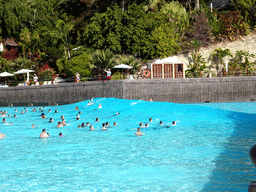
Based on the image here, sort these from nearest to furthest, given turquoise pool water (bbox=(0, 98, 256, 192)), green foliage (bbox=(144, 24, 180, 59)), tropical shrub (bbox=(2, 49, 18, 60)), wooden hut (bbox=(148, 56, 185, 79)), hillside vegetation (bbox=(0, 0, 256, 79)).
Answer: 1. turquoise pool water (bbox=(0, 98, 256, 192))
2. wooden hut (bbox=(148, 56, 185, 79))
3. hillside vegetation (bbox=(0, 0, 256, 79))
4. green foliage (bbox=(144, 24, 180, 59))
5. tropical shrub (bbox=(2, 49, 18, 60))

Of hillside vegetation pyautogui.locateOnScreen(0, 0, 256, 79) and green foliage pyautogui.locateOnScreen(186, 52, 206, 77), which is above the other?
hillside vegetation pyautogui.locateOnScreen(0, 0, 256, 79)

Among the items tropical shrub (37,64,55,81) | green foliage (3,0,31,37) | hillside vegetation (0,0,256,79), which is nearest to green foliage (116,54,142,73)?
hillside vegetation (0,0,256,79)

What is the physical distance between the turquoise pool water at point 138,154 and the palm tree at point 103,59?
11775mm

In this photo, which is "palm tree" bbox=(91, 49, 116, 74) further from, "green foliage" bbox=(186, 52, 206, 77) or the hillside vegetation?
"green foliage" bbox=(186, 52, 206, 77)

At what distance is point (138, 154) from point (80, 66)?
25.1m

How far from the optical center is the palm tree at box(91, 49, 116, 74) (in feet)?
126

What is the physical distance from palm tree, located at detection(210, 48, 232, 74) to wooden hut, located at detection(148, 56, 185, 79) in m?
5.37

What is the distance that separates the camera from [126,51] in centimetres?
4247

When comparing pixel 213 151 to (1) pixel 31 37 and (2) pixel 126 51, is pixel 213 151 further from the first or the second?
(1) pixel 31 37

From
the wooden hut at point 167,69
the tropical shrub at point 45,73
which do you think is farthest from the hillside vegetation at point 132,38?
the wooden hut at point 167,69

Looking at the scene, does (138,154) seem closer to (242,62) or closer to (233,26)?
(242,62)

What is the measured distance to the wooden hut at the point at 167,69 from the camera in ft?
115

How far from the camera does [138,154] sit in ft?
51.1

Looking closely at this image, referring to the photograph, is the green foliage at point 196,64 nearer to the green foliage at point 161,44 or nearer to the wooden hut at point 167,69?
the wooden hut at point 167,69
